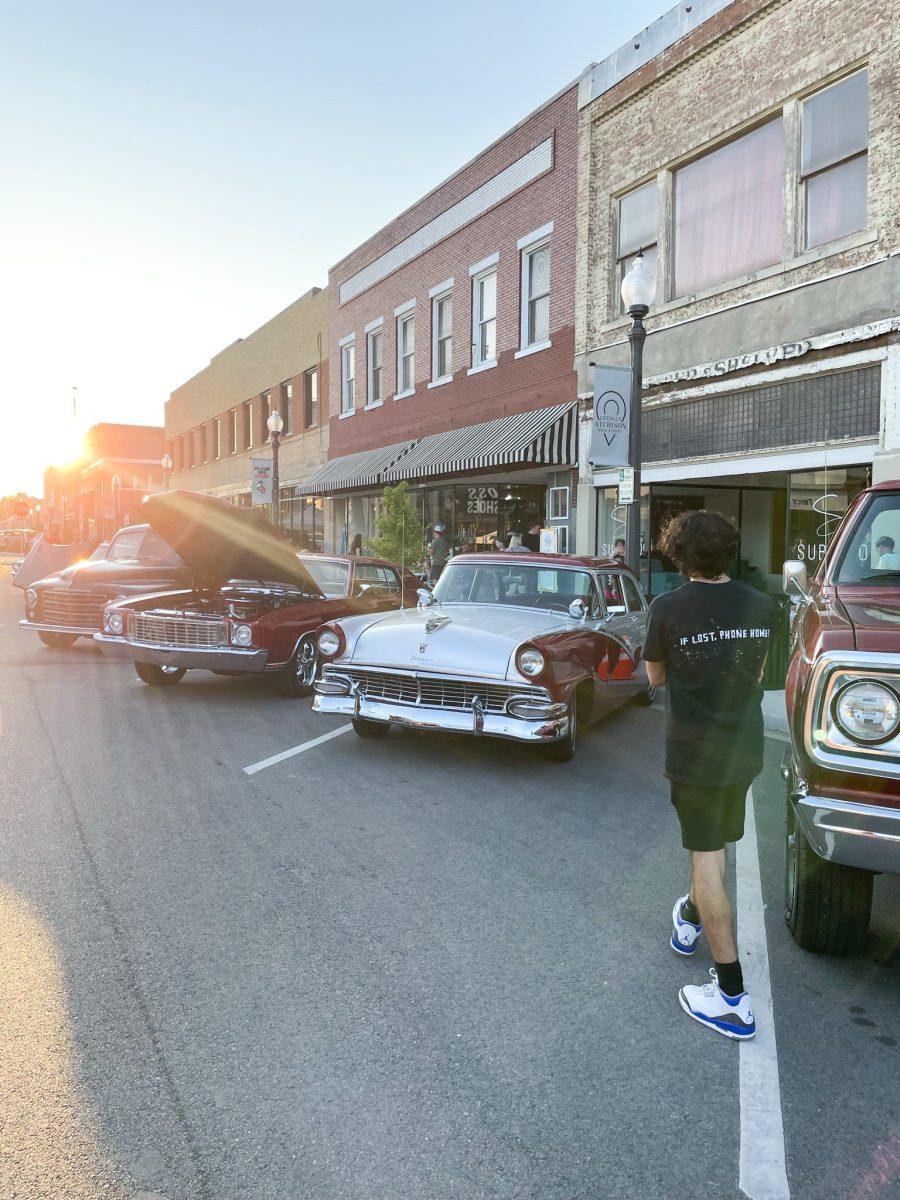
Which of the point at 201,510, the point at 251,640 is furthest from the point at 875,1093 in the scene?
the point at 201,510

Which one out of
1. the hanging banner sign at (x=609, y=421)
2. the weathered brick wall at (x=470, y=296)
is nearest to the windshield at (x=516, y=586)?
the hanging banner sign at (x=609, y=421)

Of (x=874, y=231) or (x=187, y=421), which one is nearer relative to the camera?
(x=874, y=231)

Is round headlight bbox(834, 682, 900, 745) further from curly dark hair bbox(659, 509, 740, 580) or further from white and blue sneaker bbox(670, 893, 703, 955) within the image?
white and blue sneaker bbox(670, 893, 703, 955)

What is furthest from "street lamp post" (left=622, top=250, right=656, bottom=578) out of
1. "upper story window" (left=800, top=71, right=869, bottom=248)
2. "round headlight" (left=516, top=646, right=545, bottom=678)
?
"round headlight" (left=516, top=646, right=545, bottom=678)

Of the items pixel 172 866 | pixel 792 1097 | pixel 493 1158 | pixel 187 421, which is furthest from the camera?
pixel 187 421

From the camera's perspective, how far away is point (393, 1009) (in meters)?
3.06

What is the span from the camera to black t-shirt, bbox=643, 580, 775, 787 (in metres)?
3.18

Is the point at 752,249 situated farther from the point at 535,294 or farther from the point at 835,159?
the point at 535,294

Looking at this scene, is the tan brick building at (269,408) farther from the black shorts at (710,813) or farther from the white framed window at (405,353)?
the black shorts at (710,813)

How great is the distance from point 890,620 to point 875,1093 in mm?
1629

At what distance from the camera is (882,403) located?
1072 cm

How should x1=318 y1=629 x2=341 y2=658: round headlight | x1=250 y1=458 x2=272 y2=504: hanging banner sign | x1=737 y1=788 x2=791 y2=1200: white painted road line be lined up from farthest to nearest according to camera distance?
1. x1=250 y1=458 x2=272 y2=504: hanging banner sign
2. x1=318 y1=629 x2=341 y2=658: round headlight
3. x1=737 y1=788 x2=791 y2=1200: white painted road line

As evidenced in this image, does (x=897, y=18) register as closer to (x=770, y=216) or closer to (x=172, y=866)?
(x=770, y=216)

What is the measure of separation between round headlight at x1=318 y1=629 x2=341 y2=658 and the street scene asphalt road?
127 cm
